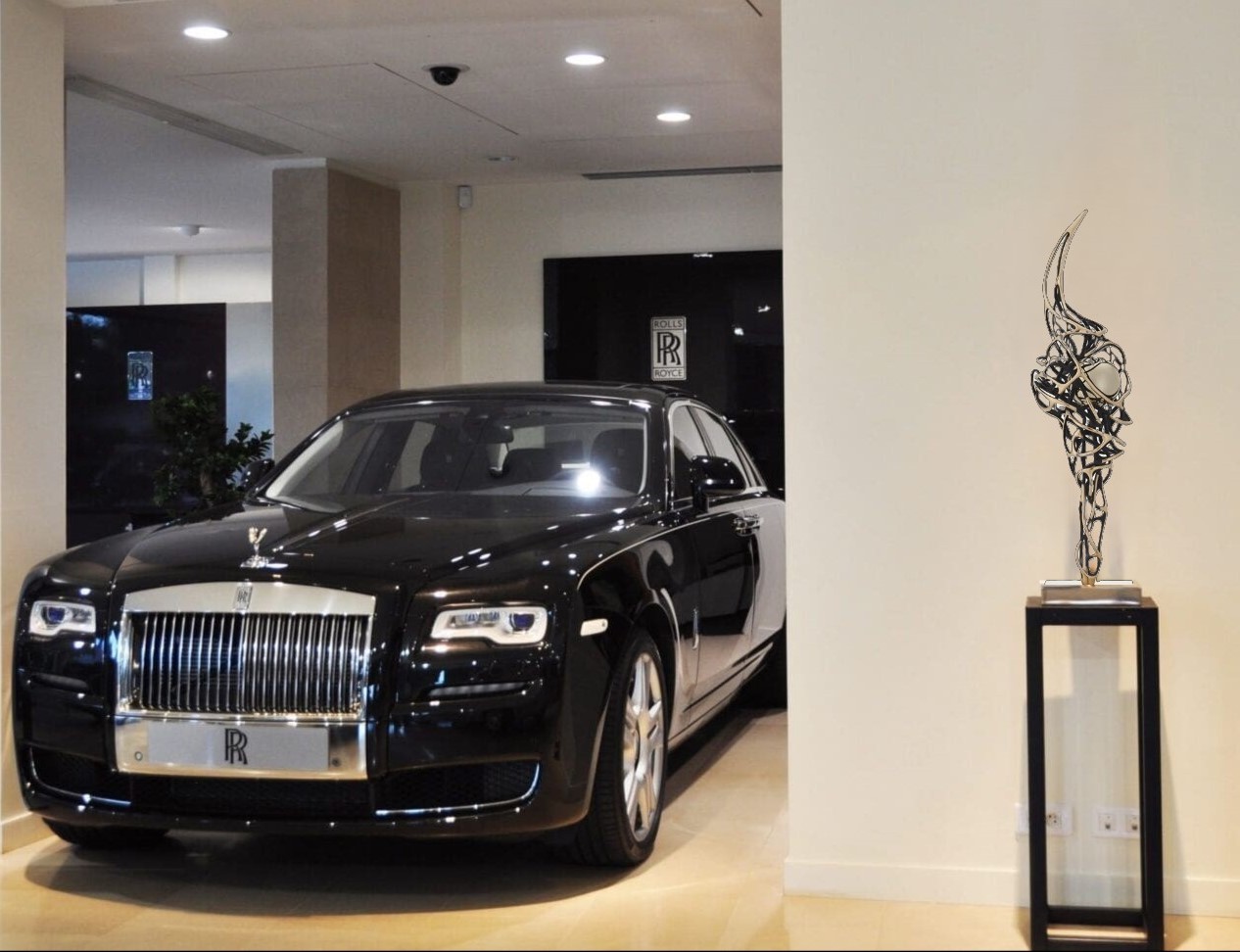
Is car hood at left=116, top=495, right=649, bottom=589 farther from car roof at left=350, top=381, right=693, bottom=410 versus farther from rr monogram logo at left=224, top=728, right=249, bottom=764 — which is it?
car roof at left=350, top=381, right=693, bottom=410

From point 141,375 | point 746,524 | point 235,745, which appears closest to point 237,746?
point 235,745

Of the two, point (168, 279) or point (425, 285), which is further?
point (168, 279)

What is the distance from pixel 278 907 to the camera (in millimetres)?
3873

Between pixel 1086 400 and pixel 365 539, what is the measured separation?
1.84m

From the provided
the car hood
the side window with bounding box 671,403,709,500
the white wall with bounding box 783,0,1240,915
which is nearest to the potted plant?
the side window with bounding box 671,403,709,500

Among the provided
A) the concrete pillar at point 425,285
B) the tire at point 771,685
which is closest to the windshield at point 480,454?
the tire at point 771,685

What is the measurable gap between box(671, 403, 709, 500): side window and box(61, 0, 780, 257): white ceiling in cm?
157

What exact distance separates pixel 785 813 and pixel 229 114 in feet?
16.3

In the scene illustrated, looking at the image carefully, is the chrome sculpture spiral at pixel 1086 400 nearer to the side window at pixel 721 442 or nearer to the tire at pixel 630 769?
the tire at pixel 630 769

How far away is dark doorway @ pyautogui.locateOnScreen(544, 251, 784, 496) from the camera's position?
1000 centimetres

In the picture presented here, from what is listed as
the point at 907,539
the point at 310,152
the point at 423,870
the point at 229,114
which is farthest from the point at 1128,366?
the point at 310,152

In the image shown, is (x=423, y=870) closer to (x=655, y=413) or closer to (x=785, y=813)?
(x=785, y=813)

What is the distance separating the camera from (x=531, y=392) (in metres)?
5.05

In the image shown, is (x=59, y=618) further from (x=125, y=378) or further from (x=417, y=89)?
(x=125, y=378)
